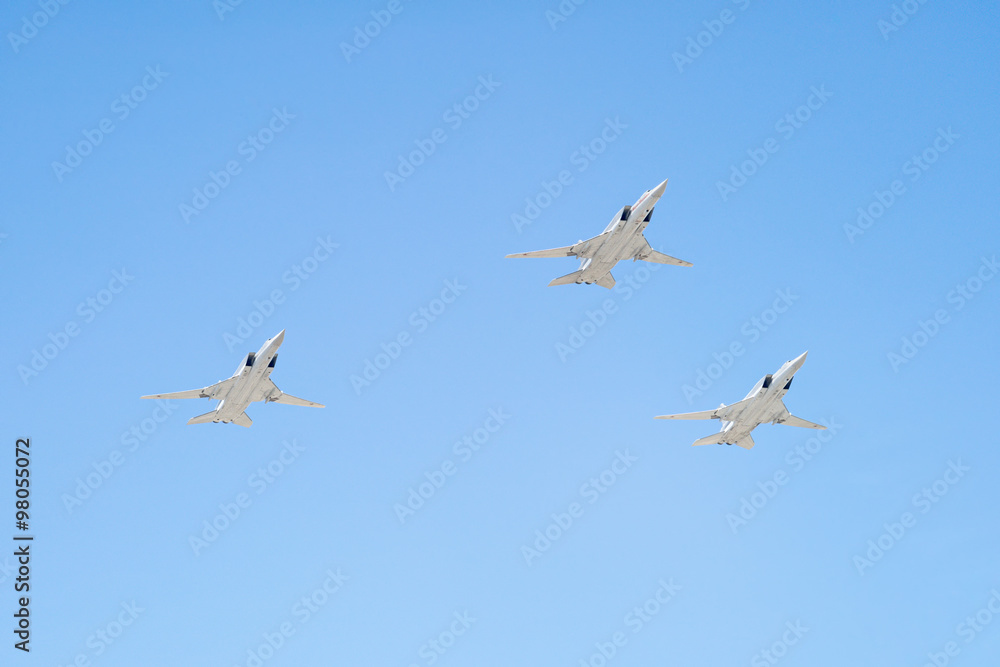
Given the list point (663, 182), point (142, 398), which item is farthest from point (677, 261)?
point (142, 398)

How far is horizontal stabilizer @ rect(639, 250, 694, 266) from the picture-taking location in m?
98.4

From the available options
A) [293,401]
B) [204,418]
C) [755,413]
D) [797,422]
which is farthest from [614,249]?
[204,418]

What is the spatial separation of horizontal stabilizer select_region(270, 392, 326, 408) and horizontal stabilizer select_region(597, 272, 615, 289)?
30074 millimetres

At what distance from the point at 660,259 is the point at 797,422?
21.2 m

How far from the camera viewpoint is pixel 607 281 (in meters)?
100

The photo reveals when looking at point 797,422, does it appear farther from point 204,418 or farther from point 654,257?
point 204,418

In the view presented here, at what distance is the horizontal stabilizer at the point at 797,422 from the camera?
9888 cm

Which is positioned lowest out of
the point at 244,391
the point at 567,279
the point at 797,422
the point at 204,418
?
the point at 204,418

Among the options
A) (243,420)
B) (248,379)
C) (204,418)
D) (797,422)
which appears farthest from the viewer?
(797,422)

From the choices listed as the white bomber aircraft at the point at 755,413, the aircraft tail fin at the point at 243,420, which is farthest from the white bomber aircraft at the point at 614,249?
the aircraft tail fin at the point at 243,420

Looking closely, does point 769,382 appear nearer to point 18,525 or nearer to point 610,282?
point 610,282

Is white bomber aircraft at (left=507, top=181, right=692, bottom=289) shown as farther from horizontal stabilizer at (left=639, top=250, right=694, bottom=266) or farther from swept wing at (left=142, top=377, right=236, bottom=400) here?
swept wing at (left=142, top=377, right=236, bottom=400)

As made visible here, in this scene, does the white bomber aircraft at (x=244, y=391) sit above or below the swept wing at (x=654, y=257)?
below

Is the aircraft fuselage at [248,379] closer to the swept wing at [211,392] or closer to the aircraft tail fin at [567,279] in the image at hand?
the swept wing at [211,392]
